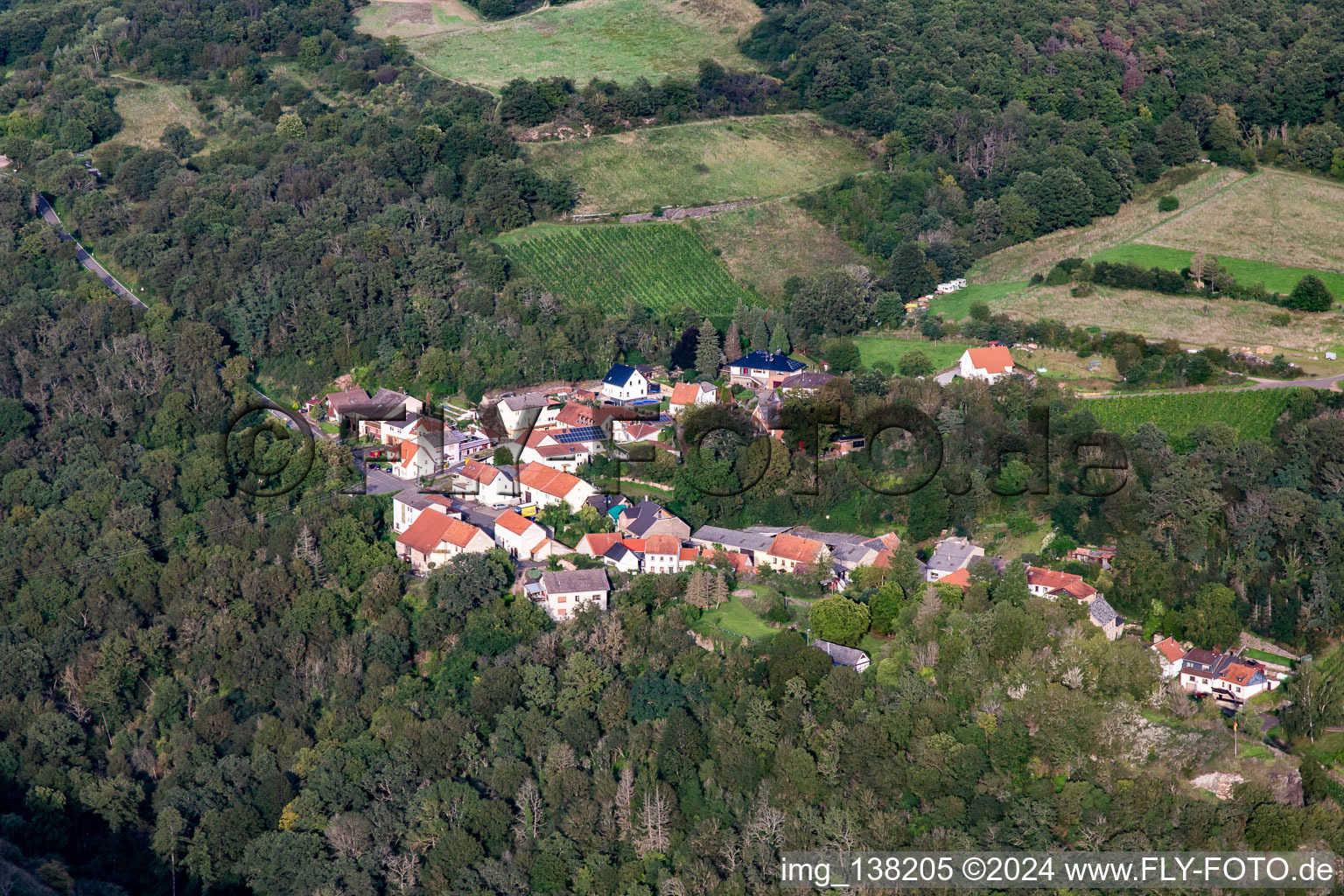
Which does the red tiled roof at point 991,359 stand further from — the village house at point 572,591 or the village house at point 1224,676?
the village house at point 572,591

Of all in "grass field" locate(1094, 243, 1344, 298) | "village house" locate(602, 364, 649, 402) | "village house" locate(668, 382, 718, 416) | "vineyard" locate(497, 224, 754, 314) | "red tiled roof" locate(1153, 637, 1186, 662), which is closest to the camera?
"red tiled roof" locate(1153, 637, 1186, 662)

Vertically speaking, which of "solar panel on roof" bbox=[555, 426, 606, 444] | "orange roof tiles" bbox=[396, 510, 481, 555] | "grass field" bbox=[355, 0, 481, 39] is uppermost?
"grass field" bbox=[355, 0, 481, 39]

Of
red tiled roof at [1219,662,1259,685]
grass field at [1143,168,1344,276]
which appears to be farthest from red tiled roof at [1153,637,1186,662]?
grass field at [1143,168,1344,276]

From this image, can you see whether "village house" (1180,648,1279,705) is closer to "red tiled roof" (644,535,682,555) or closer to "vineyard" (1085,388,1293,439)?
"vineyard" (1085,388,1293,439)

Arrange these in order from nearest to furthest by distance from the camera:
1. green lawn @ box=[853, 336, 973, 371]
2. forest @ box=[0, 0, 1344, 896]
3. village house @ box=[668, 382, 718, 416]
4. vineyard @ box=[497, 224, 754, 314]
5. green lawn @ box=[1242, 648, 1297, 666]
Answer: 1. forest @ box=[0, 0, 1344, 896]
2. green lawn @ box=[1242, 648, 1297, 666]
3. village house @ box=[668, 382, 718, 416]
4. green lawn @ box=[853, 336, 973, 371]
5. vineyard @ box=[497, 224, 754, 314]

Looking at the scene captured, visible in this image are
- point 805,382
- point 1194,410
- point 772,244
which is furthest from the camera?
point 772,244

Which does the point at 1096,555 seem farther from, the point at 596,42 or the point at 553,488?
the point at 596,42

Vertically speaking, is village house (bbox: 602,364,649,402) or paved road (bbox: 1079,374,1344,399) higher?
paved road (bbox: 1079,374,1344,399)

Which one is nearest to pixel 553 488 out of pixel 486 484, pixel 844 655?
pixel 486 484
